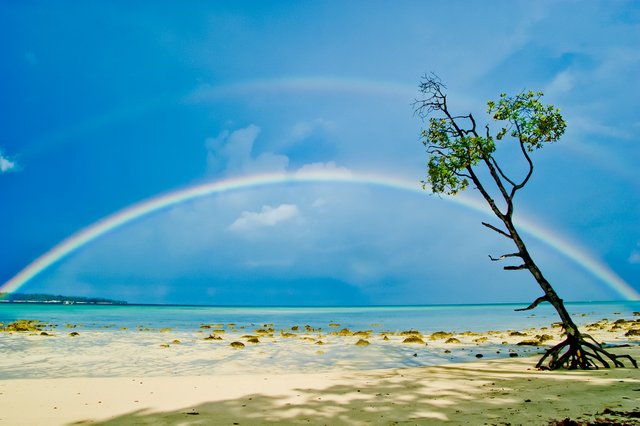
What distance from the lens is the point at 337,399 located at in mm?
10078

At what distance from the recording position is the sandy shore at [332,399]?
8.24m

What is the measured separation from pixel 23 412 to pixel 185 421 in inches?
159

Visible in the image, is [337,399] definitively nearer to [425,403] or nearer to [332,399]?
[332,399]

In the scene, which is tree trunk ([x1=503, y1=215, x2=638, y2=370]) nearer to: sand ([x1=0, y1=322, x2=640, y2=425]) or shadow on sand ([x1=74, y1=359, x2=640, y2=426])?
sand ([x1=0, y1=322, x2=640, y2=425])

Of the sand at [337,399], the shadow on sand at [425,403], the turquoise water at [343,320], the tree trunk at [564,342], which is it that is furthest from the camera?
the turquoise water at [343,320]

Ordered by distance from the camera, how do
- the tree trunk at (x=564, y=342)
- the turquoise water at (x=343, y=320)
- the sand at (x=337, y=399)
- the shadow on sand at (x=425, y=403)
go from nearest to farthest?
the shadow on sand at (x=425, y=403) → the sand at (x=337, y=399) → the tree trunk at (x=564, y=342) → the turquoise water at (x=343, y=320)

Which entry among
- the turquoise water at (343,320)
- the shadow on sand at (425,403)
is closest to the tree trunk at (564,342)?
the shadow on sand at (425,403)

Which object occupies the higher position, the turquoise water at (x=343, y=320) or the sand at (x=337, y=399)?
the sand at (x=337, y=399)

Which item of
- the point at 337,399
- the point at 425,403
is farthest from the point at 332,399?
the point at 425,403

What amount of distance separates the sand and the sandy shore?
2 centimetres

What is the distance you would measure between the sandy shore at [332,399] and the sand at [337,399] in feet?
0.07

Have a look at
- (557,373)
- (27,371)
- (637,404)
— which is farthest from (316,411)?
(27,371)

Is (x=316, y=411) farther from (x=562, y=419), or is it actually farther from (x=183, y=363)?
(x=183, y=363)

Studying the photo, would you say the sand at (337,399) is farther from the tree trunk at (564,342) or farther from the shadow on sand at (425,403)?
the tree trunk at (564,342)
